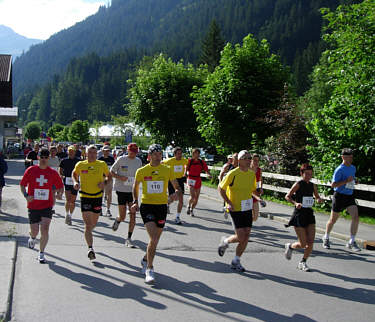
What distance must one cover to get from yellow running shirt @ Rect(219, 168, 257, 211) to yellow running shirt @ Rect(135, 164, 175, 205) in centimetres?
109

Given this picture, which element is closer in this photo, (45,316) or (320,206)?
(45,316)

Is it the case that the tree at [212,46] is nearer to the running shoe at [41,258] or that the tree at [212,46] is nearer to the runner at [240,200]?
the runner at [240,200]

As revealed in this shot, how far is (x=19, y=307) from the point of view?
5008 millimetres

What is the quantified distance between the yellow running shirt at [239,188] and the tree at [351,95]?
5.93 metres

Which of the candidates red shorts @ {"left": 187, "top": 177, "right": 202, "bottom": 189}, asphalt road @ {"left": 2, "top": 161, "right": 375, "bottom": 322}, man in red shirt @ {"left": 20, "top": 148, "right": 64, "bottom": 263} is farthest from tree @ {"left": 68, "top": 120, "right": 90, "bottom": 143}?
man in red shirt @ {"left": 20, "top": 148, "right": 64, "bottom": 263}

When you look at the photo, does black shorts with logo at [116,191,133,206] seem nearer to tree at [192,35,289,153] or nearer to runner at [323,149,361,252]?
runner at [323,149,361,252]

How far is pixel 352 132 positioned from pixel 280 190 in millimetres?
4787

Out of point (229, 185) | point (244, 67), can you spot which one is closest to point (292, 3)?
point (244, 67)

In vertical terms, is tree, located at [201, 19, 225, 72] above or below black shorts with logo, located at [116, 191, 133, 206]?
above

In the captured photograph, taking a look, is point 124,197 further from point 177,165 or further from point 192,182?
point 192,182

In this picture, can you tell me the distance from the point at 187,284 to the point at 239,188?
5.65ft

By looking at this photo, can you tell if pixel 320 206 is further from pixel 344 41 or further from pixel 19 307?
pixel 19 307

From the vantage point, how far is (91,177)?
25.3ft

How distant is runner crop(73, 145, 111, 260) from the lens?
24.2 feet
